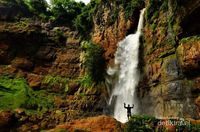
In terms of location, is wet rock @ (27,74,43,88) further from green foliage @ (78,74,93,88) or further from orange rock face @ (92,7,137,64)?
orange rock face @ (92,7,137,64)

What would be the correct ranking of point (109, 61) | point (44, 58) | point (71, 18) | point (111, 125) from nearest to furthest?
point (111, 125)
point (109, 61)
point (44, 58)
point (71, 18)

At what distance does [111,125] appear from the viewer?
17.8 metres

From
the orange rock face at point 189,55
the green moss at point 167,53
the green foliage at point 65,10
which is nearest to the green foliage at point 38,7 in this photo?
the green foliage at point 65,10

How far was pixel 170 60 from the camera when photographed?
25531 millimetres

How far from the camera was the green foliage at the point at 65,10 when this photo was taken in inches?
1716

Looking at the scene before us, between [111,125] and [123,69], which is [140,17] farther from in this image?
[111,125]

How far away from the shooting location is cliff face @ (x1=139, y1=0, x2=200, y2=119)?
22969 mm

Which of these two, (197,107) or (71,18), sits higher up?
(71,18)

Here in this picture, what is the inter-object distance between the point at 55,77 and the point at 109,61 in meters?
6.58

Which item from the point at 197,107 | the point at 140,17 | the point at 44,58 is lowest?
the point at 197,107

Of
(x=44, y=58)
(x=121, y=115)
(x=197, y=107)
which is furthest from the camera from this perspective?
(x=44, y=58)

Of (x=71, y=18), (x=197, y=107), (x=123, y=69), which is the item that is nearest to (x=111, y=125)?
(x=197, y=107)

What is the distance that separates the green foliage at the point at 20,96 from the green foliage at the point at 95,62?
5433mm

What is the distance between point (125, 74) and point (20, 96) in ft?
35.5
